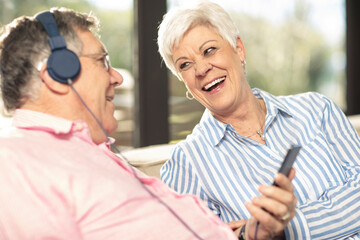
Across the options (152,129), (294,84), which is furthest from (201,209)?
(294,84)

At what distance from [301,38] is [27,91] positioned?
283 cm

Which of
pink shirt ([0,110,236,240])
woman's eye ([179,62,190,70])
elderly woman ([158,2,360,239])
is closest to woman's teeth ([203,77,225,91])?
elderly woman ([158,2,360,239])

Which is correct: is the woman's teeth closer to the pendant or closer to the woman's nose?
the woman's nose

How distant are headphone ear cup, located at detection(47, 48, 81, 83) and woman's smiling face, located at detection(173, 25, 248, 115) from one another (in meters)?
0.66

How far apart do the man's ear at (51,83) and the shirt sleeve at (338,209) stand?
76 cm

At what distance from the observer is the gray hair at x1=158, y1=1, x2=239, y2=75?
1.64 m

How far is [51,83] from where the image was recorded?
1.04m

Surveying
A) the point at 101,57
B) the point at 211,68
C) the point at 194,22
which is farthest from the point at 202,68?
the point at 101,57

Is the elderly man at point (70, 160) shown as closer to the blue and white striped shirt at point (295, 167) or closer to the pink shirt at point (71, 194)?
the pink shirt at point (71, 194)

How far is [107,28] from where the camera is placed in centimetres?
249

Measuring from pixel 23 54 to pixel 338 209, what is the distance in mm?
1029

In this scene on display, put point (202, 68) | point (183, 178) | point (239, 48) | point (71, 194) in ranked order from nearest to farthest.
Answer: point (71, 194) < point (183, 178) < point (202, 68) < point (239, 48)

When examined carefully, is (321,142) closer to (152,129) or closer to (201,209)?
(201,209)

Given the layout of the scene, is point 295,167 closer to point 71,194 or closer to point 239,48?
point 239,48
